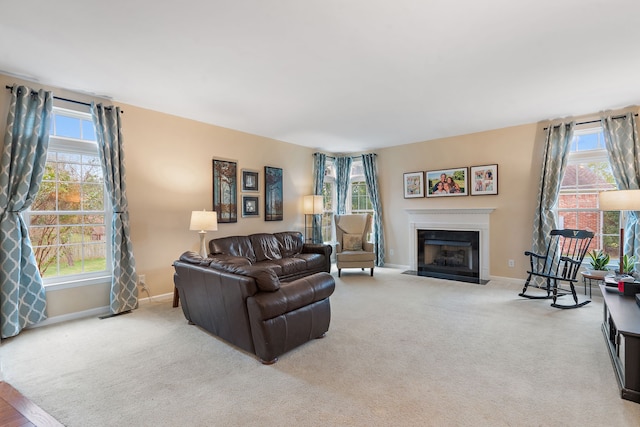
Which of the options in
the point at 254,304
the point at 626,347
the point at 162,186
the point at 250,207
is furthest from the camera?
the point at 250,207

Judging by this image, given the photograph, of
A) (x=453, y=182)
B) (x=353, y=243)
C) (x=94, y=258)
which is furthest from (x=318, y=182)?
(x=94, y=258)

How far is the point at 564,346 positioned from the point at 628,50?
2742 millimetres

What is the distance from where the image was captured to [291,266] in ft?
16.0

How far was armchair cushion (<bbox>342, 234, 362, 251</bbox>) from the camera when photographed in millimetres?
6203

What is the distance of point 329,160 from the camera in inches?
286

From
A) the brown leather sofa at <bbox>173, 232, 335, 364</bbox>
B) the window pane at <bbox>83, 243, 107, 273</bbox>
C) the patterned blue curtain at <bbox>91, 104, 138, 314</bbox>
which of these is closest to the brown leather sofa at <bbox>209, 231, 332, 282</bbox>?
the patterned blue curtain at <bbox>91, 104, 138, 314</bbox>

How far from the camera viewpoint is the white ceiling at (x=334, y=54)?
2195 millimetres

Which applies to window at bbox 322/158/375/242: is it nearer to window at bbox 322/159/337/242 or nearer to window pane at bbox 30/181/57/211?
window at bbox 322/159/337/242

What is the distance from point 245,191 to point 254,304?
332cm

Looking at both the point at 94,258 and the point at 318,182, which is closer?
the point at 94,258

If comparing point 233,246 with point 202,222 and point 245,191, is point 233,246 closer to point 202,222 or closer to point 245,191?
point 202,222

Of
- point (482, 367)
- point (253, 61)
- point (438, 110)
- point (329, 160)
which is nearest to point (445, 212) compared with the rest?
point (438, 110)

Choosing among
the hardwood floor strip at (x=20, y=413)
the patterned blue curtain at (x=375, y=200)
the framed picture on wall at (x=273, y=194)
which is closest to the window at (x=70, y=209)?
the hardwood floor strip at (x=20, y=413)

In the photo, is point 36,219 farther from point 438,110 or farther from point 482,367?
point 438,110
